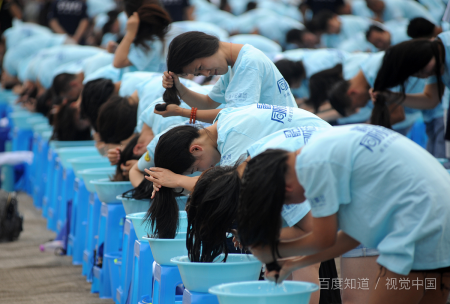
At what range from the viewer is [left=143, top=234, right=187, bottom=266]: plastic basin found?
195 centimetres

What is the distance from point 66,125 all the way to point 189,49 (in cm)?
246

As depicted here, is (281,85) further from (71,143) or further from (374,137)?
(71,143)

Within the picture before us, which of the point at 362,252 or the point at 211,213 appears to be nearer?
the point at 211,213

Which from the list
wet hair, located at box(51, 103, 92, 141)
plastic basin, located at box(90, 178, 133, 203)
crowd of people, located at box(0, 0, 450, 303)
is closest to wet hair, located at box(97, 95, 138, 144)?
crowd of people, located at box(0, 0, 450, 303)

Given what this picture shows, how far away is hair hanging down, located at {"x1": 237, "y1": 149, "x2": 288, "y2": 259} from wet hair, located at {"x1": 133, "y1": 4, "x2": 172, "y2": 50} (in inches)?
109

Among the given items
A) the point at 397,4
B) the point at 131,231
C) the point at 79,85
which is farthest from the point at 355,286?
the point at 397,4

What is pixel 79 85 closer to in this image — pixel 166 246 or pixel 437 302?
pixel 166 246

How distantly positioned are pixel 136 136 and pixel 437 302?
2.03 m

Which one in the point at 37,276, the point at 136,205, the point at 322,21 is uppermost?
the point at 136,205

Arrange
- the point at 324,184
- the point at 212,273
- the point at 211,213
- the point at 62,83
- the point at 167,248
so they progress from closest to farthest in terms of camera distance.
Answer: the point at 324,184 → the point at 212,273 → the point at 211,213 → the point at 167,248 → the point at 62,83

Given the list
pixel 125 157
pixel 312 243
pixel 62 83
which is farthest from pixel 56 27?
pixel 312 243

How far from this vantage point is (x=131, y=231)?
8.33ft

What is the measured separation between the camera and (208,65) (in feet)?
8.06

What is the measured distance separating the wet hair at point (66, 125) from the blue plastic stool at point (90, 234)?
1.24 meters
